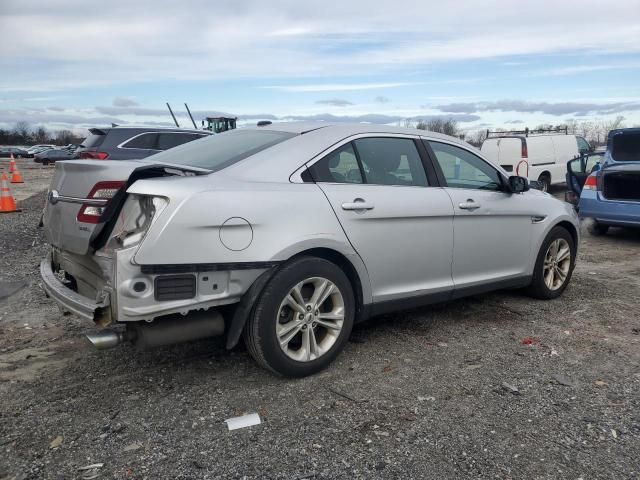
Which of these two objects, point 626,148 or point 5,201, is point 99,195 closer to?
point 626,148

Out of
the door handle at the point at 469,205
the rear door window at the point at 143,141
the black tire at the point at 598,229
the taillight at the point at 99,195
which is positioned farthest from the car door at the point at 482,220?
the rear door window at the point at 143,141

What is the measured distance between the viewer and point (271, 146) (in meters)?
3.89

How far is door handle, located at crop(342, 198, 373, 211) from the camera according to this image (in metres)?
3.85

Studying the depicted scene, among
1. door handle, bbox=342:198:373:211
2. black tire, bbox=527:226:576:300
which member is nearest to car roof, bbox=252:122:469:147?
door handle, bbox=342:198:373:211

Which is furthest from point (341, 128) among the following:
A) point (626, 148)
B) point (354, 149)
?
point (626, 148)

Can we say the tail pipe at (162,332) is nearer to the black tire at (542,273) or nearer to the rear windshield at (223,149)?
the rear windshield at (223,149)

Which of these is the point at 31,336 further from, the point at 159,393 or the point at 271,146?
the point at 271,146

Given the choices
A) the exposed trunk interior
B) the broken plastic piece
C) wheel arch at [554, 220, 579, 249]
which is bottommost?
the broken plastic piece

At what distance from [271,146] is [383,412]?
1.85 m

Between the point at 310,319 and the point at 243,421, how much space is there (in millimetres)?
792

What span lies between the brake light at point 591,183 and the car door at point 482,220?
4.50 metres

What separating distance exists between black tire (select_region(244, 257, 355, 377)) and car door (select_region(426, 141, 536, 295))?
1.29m

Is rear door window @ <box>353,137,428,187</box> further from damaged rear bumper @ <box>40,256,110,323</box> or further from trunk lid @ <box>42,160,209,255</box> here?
damaged rear bumper @ <box>40,256,110,323</box>

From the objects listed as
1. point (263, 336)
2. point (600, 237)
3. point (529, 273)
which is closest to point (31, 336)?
point (263, 336)
